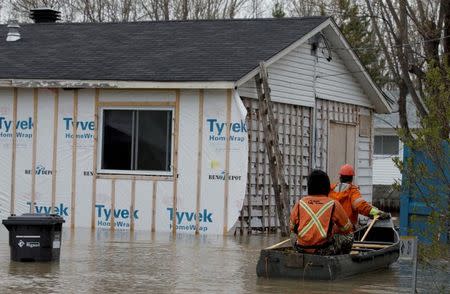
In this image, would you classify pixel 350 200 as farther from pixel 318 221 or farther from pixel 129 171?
pixel 129 171

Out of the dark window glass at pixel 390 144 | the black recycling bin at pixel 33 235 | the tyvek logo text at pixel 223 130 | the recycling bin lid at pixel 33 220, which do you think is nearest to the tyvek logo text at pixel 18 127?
the tyvek logo text at pixel 223 130

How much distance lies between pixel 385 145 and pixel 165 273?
3269cm

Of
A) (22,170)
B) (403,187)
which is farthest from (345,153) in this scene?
(403,187)

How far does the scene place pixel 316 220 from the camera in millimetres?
13578

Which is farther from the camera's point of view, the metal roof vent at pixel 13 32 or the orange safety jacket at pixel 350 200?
the metal roof vent at pixel 13 32

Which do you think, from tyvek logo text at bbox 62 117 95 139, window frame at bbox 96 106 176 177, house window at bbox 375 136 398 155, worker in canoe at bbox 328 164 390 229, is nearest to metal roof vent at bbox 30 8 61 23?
tyvek logo text at bbox 62 117 95 139

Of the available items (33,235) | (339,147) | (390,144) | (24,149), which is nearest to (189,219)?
(24,149)

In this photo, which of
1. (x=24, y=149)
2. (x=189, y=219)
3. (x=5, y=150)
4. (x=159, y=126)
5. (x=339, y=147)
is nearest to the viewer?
(x=189, y=219)

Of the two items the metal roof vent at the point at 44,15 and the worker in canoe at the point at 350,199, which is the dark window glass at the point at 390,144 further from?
the worker in canoe at the point at 350,199

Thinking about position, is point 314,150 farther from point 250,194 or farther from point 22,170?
point 22,170

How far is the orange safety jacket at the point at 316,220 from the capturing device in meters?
13.6

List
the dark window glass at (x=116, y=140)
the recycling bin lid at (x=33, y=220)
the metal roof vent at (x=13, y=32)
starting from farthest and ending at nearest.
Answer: the metal roof vent at (x=13, y=32) → the dark window glass at (x=116, y=140) → the recycling bin lid at (x=33, y=220)

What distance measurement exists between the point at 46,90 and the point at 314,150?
6528mm

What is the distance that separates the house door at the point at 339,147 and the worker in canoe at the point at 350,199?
10.8 meters
